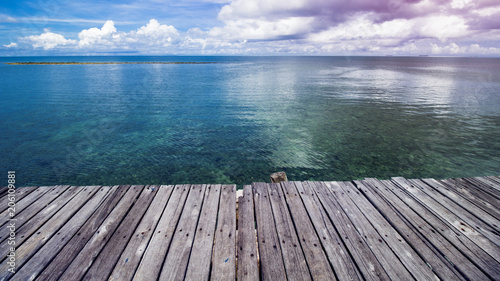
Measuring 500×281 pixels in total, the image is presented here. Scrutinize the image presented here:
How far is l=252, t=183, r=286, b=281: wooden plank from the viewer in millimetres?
3723

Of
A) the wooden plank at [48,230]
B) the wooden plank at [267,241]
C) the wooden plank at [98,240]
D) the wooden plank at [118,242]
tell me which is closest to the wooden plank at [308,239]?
the wooden plank at [267,241]

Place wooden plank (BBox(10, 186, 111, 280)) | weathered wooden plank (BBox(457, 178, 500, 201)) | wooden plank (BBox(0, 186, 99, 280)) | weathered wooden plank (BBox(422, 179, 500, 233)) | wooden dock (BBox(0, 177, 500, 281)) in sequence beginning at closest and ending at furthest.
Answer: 1. wooden plank (BBox(10, 186, 111, 280))
2. wooden dock (BBox(0, 177, 500, 281))
3. wooden plank (BBox(0, 186, 99, 280))
4. weathered wooden plank (BBox(422, 179, 500, 233))
5. weathered wooden plank (BBox(457, 178, 500, 201))

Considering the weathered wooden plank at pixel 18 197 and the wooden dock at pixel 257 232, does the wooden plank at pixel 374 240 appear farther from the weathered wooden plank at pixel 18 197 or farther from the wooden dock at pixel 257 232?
the weathered wooden plank at pixel 18 197

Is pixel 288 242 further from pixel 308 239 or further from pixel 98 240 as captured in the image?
pixel 98 240

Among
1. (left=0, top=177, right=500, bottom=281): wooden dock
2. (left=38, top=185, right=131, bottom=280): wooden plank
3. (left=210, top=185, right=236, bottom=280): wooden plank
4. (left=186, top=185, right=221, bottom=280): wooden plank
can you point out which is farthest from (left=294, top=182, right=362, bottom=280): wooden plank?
(left=38, top=185, right=131, bottom=280): wooden plank

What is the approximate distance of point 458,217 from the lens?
5.05 meters

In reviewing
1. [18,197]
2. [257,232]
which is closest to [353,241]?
[257,232]

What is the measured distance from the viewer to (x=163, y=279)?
3.55 metres

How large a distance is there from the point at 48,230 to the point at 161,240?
226 cm

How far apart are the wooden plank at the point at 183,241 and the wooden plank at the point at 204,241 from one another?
9 centimetres

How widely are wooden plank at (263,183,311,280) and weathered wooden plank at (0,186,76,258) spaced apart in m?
4.65

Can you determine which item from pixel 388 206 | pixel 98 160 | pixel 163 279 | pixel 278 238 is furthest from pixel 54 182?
pixel 388 206

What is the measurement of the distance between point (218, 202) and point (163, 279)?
6.98ft

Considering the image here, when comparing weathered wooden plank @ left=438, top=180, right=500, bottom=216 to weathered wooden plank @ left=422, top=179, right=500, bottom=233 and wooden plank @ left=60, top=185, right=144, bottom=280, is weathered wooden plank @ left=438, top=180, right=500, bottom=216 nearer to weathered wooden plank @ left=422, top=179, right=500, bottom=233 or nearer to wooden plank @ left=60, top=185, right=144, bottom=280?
weathered wooden plank @ left=422, top=179, right=500, bottom=233
